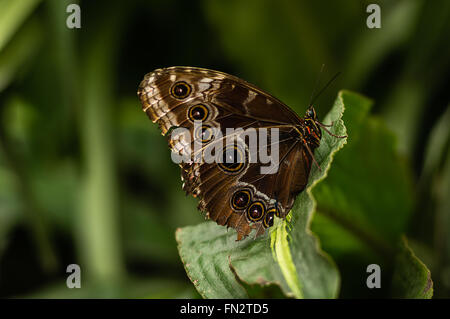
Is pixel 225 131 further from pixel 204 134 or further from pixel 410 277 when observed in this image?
pixel 410 277

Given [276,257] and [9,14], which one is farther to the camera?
[9,14]

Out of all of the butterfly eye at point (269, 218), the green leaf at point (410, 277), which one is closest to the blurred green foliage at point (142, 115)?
the green leaf at point (410, 277)

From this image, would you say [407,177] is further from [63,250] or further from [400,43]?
[63,250]

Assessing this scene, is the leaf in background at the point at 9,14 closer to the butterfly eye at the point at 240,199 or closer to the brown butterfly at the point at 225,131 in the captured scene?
the brown butterfly at the point at 225,131

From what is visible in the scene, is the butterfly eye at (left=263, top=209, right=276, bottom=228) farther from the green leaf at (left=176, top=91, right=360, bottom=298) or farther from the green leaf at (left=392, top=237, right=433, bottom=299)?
the green leaf at (left=392, top=237, right=433, bottom=299)

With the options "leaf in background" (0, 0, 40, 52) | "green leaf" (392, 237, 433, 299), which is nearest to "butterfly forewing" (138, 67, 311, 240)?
"green leaf" (392, 237, 433, 299)

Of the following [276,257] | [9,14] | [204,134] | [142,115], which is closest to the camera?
[276,257]

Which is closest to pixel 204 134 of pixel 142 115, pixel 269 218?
pixel 269 218
